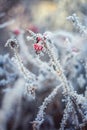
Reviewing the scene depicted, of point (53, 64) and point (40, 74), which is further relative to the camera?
point (40, 74)

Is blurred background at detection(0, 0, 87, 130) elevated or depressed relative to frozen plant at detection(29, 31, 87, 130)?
elevated

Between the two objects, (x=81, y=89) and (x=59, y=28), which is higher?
(x=59, y=28)

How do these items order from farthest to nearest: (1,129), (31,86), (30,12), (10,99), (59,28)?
(30,12), (59,28), (10,99), (1,129), (31,86)

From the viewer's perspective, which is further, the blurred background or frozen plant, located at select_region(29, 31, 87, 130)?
the blurred background


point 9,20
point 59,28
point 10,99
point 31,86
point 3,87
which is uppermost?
point 9,20

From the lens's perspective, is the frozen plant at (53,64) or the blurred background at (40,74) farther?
the blurred background at (40,74)

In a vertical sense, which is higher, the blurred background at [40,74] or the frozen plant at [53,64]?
the blurred background at [40,74]

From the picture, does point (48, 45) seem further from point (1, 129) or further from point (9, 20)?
point (9, 20)

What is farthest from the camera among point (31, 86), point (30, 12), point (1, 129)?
point (30, 12)

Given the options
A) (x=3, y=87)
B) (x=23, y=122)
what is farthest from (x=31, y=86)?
(x=3, y=87)

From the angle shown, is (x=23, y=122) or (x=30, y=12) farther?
(x=30, y=12)

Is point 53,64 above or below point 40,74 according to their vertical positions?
below
